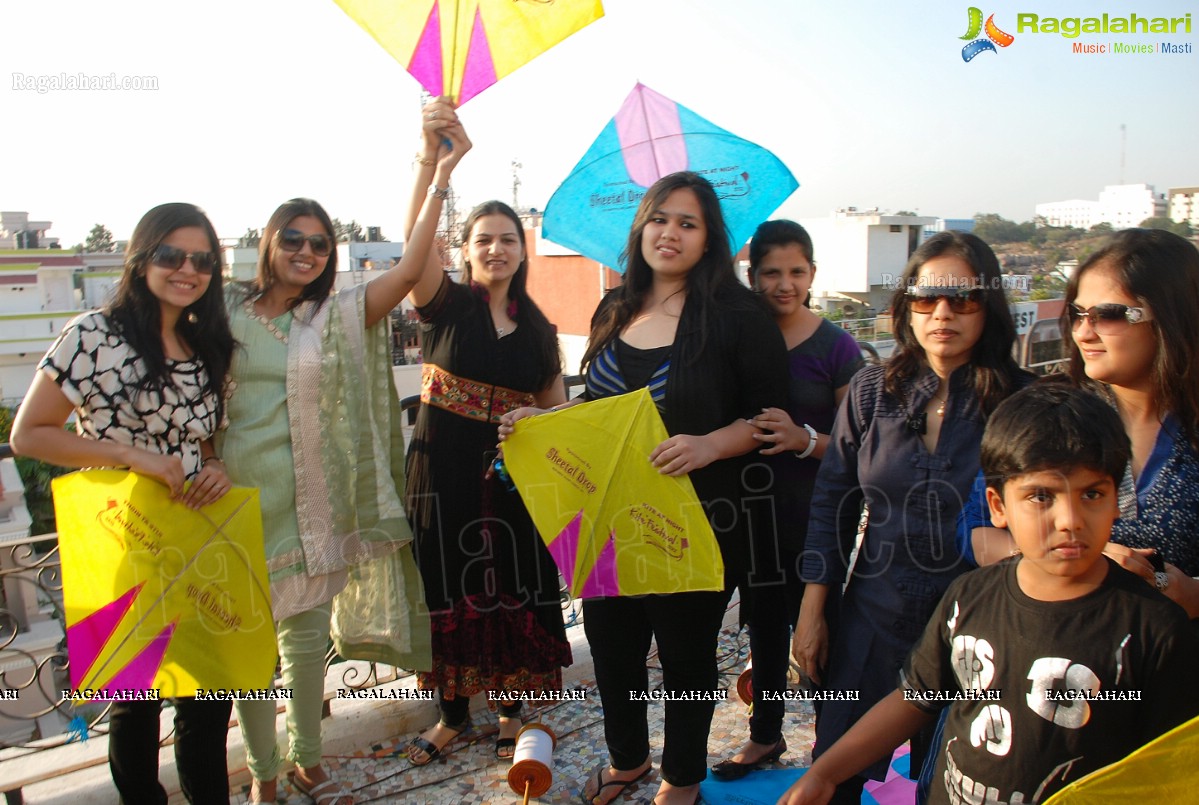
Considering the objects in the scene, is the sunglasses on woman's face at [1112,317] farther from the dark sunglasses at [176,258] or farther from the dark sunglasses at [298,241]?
the dark sunglasses at [176,258]

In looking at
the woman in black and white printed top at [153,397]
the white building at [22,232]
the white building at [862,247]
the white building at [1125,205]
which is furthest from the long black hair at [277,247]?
the white building at [22,232]

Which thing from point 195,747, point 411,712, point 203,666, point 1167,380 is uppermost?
point 1167,380

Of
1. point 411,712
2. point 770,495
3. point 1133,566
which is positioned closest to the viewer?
point 1133,566

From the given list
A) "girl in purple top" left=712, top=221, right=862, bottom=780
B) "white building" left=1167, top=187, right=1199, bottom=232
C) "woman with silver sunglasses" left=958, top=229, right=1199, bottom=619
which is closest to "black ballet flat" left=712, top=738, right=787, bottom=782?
"girl in purple top" left=712, top=221, right=862, bottom=780

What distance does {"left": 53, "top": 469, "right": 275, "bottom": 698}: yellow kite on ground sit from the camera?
202cm

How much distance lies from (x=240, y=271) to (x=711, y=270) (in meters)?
1.54

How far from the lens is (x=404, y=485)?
2.68 meters

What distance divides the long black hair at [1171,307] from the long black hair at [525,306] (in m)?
1.65

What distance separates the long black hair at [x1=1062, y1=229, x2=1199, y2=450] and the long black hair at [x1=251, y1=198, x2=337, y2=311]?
2036 mm

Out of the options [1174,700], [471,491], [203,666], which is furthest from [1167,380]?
[203,666]

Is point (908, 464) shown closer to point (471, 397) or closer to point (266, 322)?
point (471, 397)

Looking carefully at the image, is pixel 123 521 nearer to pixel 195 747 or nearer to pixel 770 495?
pixel 195 747

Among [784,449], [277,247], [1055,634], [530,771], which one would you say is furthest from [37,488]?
[1055,634]

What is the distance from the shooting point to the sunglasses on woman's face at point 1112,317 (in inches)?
62.2
